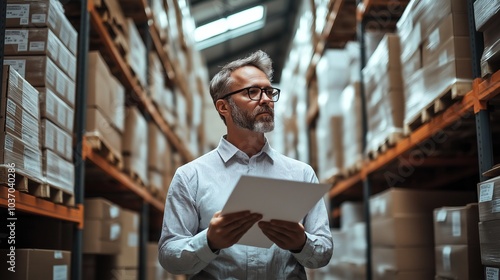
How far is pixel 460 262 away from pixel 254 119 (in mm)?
1808

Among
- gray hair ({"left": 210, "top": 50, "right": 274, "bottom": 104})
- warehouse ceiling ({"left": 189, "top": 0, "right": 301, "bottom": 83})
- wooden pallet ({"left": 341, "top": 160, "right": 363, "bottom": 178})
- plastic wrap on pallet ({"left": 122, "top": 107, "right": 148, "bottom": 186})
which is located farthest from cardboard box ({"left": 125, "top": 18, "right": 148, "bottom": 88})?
warehouse ceiling ({"left": 189, "top": 0, "right": 301, "bottom": 83})

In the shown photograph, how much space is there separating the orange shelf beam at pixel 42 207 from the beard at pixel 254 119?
130cm

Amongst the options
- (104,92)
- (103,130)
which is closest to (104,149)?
(103,130)

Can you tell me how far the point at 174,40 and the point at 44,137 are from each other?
5.62 meters

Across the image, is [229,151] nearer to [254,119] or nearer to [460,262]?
[254,119]

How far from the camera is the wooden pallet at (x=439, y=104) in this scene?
12.1 feet

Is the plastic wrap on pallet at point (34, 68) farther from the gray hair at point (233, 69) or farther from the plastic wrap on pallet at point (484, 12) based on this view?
the plastic wrap on pallet at point (484, 12)

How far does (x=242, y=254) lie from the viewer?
2.65 meters

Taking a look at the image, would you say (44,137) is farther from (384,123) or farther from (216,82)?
(384,123)

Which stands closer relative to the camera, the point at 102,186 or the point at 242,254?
the point at 242,254

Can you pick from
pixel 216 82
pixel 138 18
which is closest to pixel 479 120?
pixel 216 82

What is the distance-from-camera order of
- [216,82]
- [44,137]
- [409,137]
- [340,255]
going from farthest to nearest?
[340,255] < [409,137] < [44,137] < [216,82]

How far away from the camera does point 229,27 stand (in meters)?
15.2

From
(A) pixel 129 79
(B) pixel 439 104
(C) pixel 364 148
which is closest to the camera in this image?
(B) pixel 439 104
